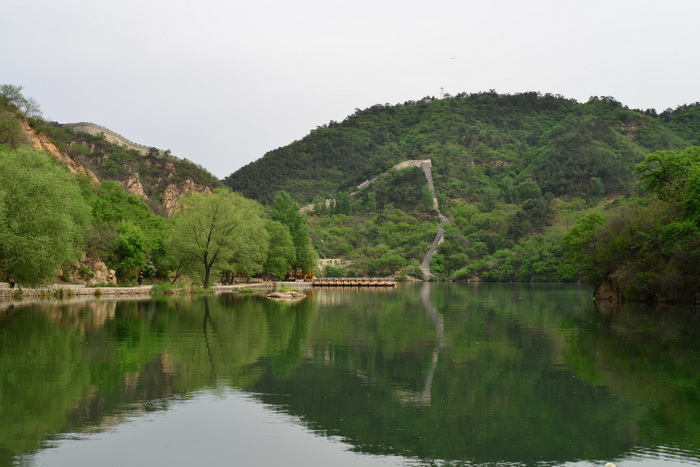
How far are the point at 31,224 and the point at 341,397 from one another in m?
29.7

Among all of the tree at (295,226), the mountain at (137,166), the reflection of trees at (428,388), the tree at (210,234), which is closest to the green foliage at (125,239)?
the tree at (210,234)

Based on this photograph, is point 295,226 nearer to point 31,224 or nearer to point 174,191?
point 174,191

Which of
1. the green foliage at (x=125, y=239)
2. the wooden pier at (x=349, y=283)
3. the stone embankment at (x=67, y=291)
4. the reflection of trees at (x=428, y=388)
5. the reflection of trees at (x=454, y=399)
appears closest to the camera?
the reflection of trees at (x=454, y=399)

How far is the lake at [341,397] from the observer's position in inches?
451

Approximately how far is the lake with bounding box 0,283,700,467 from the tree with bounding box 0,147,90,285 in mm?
8827

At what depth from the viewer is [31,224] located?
1529 inches

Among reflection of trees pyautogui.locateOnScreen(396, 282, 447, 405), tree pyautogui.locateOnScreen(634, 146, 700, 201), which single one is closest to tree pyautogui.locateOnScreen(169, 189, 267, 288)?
tree pyautogui.locateOnScreen(634, 146, 700, 201)

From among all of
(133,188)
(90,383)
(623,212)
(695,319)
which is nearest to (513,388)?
(90,383)

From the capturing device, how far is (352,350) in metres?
23.4

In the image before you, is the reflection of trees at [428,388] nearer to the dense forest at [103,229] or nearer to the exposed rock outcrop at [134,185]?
the dense forest at [103,229]

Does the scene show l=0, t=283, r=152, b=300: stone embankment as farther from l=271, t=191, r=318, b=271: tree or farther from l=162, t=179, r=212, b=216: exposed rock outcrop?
l=162, t=179, r=212, b=216: exposed rock outcrop

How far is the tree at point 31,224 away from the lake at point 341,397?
8.83 meters

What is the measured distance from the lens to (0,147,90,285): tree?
37.8 m

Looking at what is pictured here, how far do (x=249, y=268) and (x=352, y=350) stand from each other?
50.0 m
